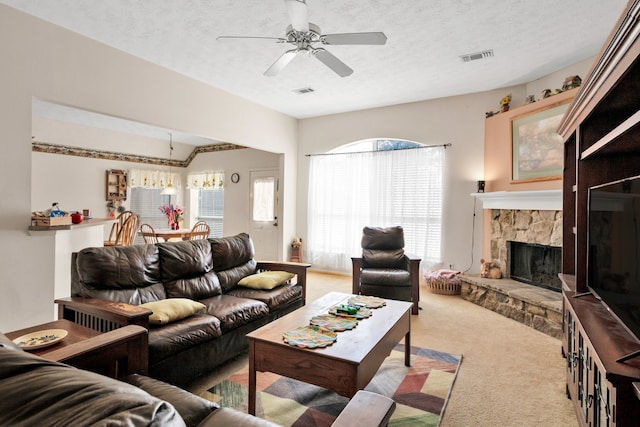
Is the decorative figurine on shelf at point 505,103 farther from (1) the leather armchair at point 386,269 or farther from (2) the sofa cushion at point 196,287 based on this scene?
(2) the sofa cushion at point 196,287

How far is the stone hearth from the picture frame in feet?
4.33

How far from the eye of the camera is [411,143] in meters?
5.50

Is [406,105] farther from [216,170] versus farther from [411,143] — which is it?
[216,170]

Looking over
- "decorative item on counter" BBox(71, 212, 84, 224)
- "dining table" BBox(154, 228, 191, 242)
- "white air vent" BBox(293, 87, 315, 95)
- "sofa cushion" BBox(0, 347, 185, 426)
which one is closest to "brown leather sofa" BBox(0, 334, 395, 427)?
"sofa cushion" BBox(0, 347, 185, 426)

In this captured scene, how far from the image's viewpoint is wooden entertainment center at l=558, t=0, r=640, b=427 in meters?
1.20

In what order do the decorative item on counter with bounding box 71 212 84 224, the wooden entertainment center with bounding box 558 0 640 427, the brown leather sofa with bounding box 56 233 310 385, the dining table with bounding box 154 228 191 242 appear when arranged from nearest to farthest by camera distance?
the wooden entertainment center with bounding box 558 0 640 427, the brown leather sofa with bounding box 56 233 310 385, the decorative item on counter with bounding box 71 212 84 224, the dining table with bounding box 154 228 191 242

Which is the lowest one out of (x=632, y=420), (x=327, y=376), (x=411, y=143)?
(x=327, y=376)

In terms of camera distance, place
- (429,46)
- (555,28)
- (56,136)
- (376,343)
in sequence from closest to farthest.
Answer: (376,343) < (555,28) < (429,46) < (56,136)

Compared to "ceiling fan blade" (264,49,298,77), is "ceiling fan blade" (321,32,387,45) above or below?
below

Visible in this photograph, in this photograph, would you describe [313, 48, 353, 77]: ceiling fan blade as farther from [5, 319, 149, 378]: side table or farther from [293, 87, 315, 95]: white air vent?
[5, 319, 149, 378]: side table

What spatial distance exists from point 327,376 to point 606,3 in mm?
3458

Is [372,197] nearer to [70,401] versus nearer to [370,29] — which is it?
[370,29]

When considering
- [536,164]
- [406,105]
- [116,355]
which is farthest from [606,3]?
[116,355]

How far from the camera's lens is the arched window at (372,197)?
522 cm
